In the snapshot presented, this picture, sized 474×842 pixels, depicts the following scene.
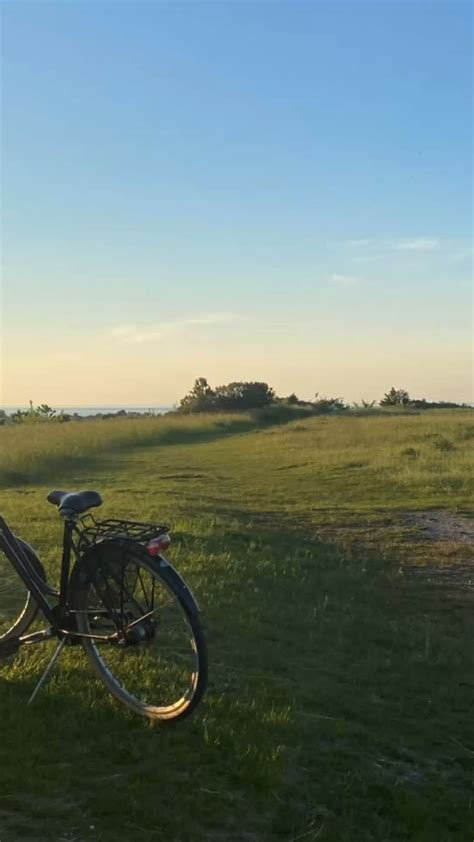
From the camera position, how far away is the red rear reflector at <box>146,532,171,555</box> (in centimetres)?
387

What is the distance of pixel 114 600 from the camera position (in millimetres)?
4035

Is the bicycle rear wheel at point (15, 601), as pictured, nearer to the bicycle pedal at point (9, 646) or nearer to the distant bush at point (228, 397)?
the bicycle pedal at point (9, 646)

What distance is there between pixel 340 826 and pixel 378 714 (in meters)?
1.40

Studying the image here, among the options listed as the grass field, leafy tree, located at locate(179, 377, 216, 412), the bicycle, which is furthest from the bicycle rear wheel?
leafy tree, located at locate(179, 377, 216, 412)

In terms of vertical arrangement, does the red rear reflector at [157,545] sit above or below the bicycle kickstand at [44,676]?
above

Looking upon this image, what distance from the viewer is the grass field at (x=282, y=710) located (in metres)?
3.20

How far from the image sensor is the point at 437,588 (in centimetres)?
820

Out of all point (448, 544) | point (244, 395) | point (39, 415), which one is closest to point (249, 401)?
point (244, 395)

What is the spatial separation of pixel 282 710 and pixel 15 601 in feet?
9.38

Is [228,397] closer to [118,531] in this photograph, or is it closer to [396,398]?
[396,398]

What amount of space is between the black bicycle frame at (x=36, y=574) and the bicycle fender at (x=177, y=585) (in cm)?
54

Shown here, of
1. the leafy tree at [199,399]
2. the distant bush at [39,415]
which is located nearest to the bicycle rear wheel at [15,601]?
the distant bush at [39,415]

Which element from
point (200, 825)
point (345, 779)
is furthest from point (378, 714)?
point (200, 825)

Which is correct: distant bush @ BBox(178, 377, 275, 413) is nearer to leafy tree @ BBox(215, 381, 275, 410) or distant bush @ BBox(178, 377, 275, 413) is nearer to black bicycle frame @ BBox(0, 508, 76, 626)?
leafy tree @ BBox(215, 381, 275, 410)
